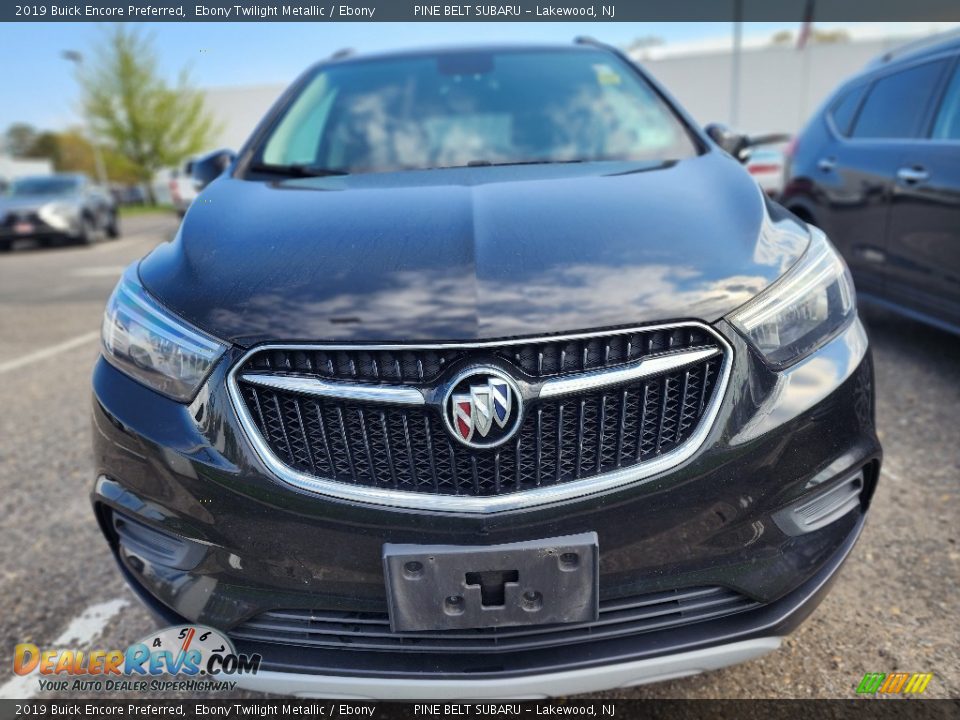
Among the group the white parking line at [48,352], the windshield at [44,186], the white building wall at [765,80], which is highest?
the white parking line at [48,352]

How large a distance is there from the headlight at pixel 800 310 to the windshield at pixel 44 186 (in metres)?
15.7

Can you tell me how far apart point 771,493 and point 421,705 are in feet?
3.03

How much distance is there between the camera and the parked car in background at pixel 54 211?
13570 millimetres

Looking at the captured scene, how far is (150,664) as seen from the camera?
168cm

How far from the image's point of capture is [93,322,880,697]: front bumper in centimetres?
131

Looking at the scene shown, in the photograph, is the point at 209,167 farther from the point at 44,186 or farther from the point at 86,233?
the point at 44,186

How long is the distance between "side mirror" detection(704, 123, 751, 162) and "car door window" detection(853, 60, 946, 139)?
1527mm

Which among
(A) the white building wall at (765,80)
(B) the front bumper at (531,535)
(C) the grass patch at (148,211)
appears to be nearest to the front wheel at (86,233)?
(B) the front bumper at (531,535)

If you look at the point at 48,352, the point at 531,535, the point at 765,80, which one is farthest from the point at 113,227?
the point at 765,80

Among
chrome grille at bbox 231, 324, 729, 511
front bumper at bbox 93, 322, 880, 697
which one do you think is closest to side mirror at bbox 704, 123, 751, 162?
front bumper at bbox 93, 322, 880, 697

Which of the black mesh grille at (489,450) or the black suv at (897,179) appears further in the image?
the black suv at (897,179)

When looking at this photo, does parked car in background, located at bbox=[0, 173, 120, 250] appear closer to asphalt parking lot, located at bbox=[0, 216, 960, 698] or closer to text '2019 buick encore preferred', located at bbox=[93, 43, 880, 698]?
asphalt parking lot, located at bbox=[0, 216, 960, 698]

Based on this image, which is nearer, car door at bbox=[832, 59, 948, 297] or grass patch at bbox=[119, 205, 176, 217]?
car door at bbox=[832, 59, 948, 297]

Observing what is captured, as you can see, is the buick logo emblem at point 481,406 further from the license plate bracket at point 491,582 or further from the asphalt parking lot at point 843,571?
the asphalt parking lot at point 843,571
